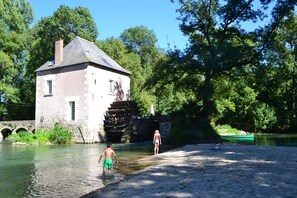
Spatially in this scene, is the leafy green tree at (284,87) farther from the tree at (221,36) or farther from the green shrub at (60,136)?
the green shrub at (60,136)

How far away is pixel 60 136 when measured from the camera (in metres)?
24.5

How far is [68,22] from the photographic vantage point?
34.6 metres

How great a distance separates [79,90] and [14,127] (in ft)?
38.6

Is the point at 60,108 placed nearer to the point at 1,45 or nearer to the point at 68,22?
the point at 68,22

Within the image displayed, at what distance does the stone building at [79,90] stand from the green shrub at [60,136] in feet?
1.95

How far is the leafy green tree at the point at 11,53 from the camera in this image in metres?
37.3

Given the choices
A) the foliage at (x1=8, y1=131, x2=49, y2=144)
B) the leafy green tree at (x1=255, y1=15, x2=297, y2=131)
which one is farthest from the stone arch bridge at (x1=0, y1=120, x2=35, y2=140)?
the leafy green tree at (x1=255, y1=15, x2=297, y2=131)

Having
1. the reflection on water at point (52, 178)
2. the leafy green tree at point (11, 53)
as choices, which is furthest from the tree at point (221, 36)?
the leafy green tree at point (11, 53)

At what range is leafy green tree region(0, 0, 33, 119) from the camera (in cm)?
3728

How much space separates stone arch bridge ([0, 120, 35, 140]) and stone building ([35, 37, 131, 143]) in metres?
3.69

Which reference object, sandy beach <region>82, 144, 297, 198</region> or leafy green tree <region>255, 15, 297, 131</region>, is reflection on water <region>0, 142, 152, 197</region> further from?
leafy green tree <region>255, 15, 297, 131</region>

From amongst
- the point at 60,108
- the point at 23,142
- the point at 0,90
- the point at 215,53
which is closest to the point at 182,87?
the point at 215,53

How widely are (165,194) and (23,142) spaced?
20.5 metres

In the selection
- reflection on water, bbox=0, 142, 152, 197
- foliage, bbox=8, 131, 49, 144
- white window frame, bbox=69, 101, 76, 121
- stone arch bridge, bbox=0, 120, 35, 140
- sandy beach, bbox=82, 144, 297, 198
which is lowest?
reflection on water, bbox=0, 142, 152, 197
